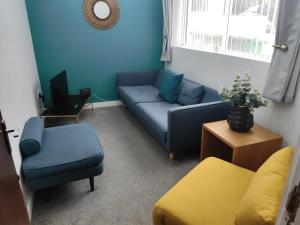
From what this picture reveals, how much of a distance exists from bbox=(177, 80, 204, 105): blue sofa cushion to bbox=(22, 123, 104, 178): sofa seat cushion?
144cm

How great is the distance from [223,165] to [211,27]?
213 centimetres

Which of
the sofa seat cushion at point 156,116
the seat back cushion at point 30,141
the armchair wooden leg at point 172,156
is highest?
the seat back cushion at point 30,141

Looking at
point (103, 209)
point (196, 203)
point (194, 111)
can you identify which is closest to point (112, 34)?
point (194, 111)

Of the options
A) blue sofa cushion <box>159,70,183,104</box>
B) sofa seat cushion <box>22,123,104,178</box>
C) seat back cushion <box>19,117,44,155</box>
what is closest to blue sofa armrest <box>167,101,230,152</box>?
sofa seat cushion <box>22,123,104,178</box>

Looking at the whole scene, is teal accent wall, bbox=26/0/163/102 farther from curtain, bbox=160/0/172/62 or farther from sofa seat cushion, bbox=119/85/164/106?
sofa seat cushion, bbox=119/85/164/106

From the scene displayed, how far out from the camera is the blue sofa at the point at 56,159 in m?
1.74

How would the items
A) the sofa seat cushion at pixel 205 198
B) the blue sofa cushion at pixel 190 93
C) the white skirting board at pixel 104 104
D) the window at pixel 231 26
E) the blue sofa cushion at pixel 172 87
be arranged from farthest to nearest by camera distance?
the white skirting board at pixel 104 104, the blue sofa cushion at pixel 172 87, the blue sofa cushion at pixel 190 93, the window at pixel 231 26, the sofa seat cushion at pixel 205 198

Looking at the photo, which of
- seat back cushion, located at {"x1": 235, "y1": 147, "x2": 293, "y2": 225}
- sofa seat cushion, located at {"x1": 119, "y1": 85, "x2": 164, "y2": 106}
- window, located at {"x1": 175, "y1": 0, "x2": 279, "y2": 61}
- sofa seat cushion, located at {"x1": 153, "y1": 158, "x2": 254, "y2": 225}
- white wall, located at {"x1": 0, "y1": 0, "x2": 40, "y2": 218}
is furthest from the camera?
sofa seat cushion, located at {"x1": 119, "y1": 85, "x2": 164, "y2": 106}

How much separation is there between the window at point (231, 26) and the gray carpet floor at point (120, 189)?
1426 millimetres

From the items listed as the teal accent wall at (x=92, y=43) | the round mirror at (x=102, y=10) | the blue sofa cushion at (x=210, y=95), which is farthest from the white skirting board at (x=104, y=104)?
the blue sofa cushion at (x=210, y=95)

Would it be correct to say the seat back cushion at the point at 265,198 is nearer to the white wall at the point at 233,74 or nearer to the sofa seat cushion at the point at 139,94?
the white wall at the point at 233,74

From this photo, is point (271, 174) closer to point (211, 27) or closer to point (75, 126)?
point (75, 126)

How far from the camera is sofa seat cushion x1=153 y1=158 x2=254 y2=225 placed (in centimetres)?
125

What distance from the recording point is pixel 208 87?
2.97 m
